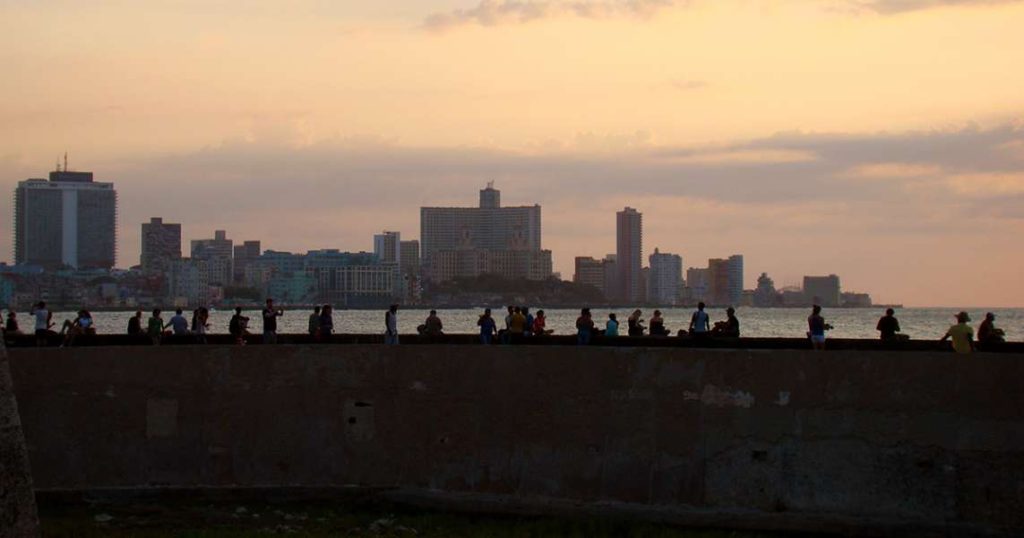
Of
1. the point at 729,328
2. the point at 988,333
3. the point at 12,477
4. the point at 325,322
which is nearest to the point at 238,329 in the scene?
the point at 325,322

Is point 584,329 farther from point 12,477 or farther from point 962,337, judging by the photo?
point 12,477

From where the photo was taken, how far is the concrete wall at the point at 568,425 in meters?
12.4

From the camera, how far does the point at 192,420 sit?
13852 mm

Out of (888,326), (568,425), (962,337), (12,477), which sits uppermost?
(888,326)

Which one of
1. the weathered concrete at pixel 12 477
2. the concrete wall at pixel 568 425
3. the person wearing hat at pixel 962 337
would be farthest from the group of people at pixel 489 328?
the weathered concrete at pixel 12 477

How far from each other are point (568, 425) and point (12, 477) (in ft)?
21.4

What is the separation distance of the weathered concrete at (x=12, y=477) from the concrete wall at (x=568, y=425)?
6.17 m

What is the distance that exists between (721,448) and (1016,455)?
2.37 metres

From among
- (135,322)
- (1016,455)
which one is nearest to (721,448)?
(1016,455)

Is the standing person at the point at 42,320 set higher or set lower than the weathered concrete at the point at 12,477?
higher

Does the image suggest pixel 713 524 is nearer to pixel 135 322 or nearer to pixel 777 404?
pixel 777 404

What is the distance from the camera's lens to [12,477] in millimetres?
7559

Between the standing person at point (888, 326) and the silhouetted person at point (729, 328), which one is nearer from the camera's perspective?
the standing person at point (888, 326)

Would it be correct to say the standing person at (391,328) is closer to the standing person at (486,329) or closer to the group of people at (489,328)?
the group of people at (489,328)
